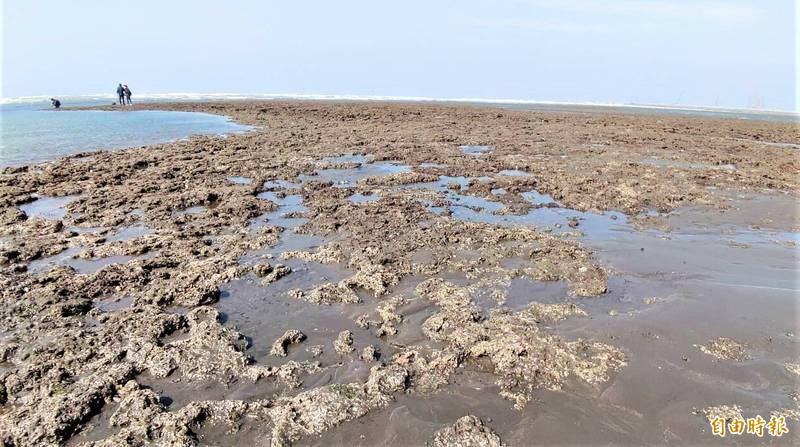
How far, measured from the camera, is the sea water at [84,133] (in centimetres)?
1688

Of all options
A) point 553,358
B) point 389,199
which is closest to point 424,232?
point 389,199

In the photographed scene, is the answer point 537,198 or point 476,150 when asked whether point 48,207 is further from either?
point 476,150

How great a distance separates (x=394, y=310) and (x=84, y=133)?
23.6 metres

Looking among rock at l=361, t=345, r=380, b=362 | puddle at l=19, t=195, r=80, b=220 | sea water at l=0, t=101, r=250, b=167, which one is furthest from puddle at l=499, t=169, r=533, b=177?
sea water at l=0, t=101, r=250, b=167

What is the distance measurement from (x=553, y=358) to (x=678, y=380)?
113 centimetres

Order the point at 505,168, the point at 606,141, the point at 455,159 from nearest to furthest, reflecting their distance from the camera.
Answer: the point at 505,168 < the point at 455,159 < the point at 606,141

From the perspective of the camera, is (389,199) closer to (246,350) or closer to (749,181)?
(246,350)

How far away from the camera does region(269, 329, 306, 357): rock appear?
461 cm

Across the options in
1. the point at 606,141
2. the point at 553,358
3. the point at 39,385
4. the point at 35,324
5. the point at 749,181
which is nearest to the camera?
the point at 39,385

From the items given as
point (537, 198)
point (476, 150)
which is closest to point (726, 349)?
point (537, 198)

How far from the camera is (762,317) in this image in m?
5.28

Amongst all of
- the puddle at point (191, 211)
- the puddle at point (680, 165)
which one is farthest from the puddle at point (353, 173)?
the puddle at point (680, 165)

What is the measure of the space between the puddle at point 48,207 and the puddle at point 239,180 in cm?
355

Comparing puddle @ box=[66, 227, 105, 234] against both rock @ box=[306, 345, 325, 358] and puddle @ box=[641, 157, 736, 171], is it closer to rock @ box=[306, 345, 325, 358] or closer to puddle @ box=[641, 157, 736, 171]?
rock @ box=[306, 345, 325, 358]
